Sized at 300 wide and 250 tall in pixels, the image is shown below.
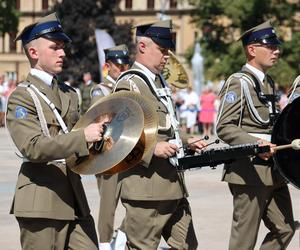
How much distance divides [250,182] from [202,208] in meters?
4.86

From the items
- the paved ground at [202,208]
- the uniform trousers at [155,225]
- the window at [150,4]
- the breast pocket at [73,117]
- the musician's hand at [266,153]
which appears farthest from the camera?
the window at [150,4]

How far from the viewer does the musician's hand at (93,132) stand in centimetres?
594

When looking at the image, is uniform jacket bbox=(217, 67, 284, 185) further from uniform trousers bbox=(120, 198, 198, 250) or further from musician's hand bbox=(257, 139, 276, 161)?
uniform trousers bbox=(120, 198, 198, 250)

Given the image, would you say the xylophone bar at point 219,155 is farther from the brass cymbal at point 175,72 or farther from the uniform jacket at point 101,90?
the brass cymbal at point 175,72

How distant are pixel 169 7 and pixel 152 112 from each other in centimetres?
8548

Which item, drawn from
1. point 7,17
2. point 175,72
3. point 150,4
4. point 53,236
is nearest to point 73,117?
point 53,236

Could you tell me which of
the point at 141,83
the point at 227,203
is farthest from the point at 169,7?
the point at 141,83

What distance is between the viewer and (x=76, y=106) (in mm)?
6512

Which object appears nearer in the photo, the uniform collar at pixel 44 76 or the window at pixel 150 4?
the uniform collar at pixel 44 76

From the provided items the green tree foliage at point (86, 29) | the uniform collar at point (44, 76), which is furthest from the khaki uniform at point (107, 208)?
the green tree foliage at point (86, 29)

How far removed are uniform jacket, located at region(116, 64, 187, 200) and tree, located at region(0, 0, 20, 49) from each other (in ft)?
209

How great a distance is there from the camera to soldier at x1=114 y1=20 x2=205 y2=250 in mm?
7215

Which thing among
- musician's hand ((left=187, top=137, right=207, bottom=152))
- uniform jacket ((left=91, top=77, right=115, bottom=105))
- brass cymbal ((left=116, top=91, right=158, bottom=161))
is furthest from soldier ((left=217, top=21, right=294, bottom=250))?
uniform jacket ((left=91, top=77, right=115, bottom=105))

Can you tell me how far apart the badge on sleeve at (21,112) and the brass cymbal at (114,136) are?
30 centimetres
